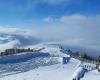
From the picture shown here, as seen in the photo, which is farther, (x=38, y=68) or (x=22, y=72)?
(x=38, y=68)

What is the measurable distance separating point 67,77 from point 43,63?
1343 cm

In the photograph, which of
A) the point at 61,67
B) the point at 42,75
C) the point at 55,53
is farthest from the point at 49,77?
the point at 55,53

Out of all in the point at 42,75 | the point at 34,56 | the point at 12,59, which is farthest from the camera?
the point at 34,56

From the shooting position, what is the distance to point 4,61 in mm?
55969

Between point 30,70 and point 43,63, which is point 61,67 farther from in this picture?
point 30,70

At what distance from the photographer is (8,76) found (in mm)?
47250

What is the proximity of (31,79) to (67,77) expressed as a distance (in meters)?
5.46

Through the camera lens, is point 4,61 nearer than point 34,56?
Yes

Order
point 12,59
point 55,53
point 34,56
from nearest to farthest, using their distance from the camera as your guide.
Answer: point 12,59 < point 34,56 < point 55,53

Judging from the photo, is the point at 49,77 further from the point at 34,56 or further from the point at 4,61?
the point at 34,56

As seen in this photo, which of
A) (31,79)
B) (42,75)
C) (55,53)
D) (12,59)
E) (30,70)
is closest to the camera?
(31,79)

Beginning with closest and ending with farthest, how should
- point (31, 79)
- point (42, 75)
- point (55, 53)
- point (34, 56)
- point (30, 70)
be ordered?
point (31, 79), point (42, 75), point (30, 70), point (34, 56), point (55, 53)

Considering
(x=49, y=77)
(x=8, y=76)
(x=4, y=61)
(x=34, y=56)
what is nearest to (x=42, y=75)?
(x=49, y=77)

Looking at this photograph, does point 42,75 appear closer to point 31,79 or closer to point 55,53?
point 31,79
